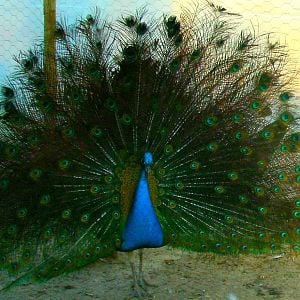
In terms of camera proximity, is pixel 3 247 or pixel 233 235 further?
pixel 233 235

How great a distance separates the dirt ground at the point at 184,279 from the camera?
362cm

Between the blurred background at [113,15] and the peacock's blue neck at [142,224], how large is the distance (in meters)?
2.41

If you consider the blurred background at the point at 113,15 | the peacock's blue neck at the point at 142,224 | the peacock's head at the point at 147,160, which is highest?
the blurred background at the point at 113,15

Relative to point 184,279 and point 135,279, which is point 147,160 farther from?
point 184,279

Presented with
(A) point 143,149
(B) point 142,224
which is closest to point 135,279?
(B) point 142,224

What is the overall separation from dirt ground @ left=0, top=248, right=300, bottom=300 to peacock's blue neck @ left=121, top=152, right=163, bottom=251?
337 millimetres

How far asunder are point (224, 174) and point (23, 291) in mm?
1292

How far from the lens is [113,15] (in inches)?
217

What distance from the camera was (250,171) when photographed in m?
3.63

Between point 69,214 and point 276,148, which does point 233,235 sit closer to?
point 276,148

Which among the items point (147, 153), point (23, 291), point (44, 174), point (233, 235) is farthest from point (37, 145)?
point (233, 235)

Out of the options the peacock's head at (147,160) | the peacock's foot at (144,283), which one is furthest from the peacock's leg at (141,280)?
the peacock's head at (147,160)

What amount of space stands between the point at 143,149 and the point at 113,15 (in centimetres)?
228

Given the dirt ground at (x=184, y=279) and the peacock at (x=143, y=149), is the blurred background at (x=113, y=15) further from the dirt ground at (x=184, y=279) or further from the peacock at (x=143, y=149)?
the dirt ground at (x=184, y=279)
